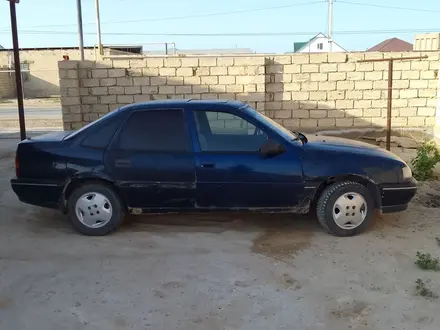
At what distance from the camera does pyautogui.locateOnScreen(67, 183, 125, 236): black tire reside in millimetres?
5523

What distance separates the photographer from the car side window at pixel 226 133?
5.46m

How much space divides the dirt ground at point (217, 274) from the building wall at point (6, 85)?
37.4 meters

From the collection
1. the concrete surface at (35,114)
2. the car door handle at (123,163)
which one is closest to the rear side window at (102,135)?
the car door handle at (123,163)

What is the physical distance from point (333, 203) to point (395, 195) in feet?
2.32

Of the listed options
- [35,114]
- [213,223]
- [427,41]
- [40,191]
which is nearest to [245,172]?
[213,223]

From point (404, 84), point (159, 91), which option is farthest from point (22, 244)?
point (404, 84)

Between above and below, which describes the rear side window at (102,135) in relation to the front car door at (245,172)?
above

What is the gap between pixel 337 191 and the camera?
5.35m

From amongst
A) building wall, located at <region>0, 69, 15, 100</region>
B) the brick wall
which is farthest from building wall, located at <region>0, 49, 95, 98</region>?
the brick wall

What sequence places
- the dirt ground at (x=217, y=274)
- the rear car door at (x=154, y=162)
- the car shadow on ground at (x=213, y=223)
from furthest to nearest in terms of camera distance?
the car shadow on ground at (x=213, y=223), the rear car door at (x=154, y=162), the dirt ground at (x=217, y=274)

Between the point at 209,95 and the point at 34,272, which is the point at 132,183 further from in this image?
the point at 209,95

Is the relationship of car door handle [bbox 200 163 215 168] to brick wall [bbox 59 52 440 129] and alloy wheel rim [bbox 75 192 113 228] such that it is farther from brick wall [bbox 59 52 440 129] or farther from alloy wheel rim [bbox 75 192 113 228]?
brick wall [bbox 59 52 440 129]

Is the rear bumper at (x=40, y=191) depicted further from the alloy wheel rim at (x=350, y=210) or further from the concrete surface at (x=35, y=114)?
the concrete surface at (x=35, y=114)

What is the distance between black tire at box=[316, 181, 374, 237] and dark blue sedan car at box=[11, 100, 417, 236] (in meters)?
0.01
